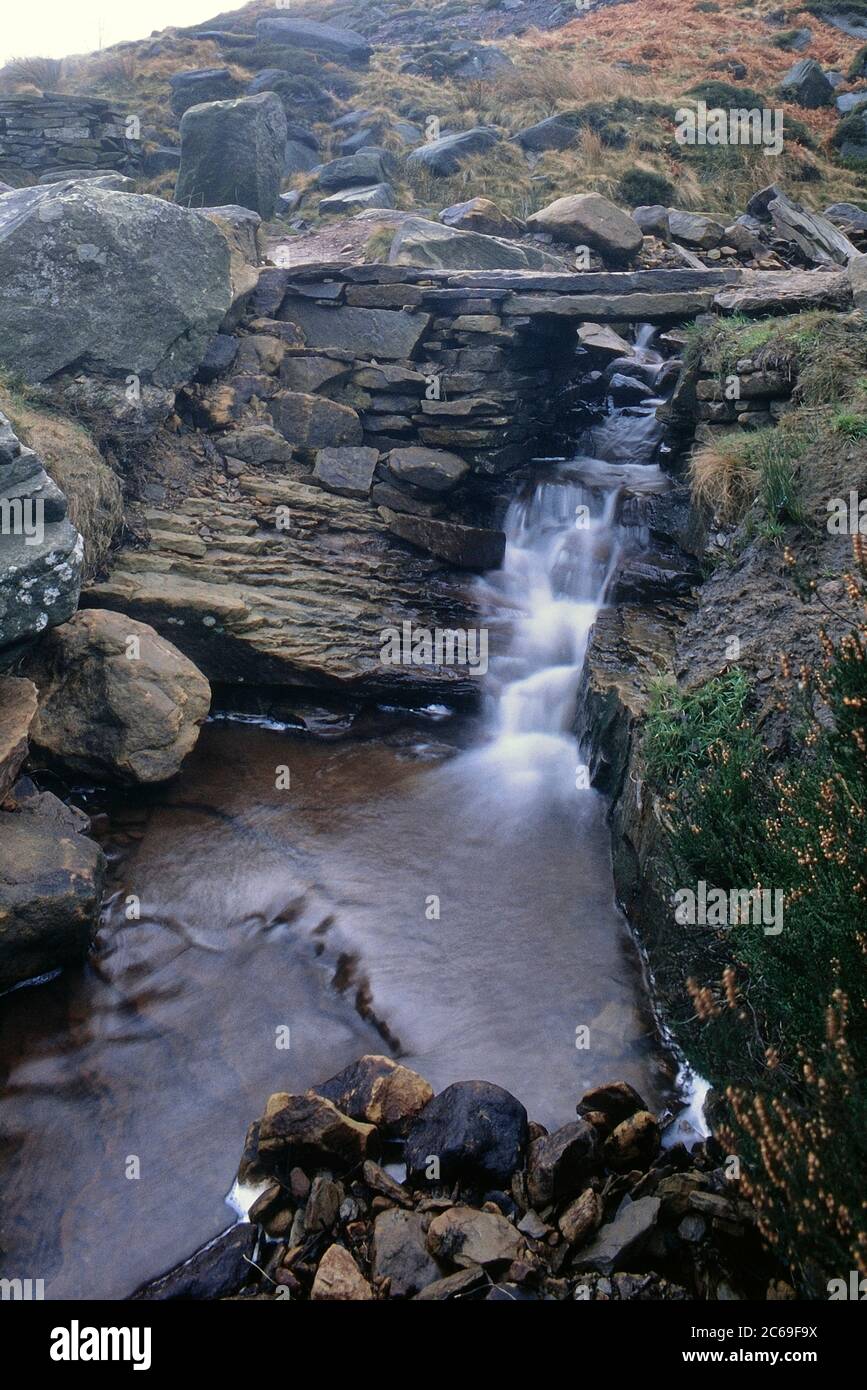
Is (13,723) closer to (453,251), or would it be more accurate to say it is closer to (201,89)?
(453,251)

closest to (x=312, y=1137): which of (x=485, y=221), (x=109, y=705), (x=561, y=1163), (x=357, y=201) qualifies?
(x=561, y=1163)

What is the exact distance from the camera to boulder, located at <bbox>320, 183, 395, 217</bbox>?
15.3m

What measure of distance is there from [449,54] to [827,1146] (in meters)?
26.0

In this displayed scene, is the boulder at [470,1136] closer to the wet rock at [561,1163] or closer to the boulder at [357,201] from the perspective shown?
the wet rock at [561,1163]

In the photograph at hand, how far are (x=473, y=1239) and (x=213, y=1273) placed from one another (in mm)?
1152

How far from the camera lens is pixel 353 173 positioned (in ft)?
53.8

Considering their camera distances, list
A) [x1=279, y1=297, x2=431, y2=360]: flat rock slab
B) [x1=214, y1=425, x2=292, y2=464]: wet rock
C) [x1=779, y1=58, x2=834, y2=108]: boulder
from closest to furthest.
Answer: [x1=214, y1=425, x2=292, y2=464]: wet rock, [x1=279, y1=297, x2=431, y2=360]: flat rock slab, [x1=779, y1=58, x2=834, y2=108]: boulder

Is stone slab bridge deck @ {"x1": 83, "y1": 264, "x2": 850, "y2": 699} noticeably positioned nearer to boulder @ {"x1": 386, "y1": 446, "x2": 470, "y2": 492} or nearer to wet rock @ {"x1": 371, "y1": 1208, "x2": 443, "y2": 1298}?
boulder @ {"x1": 386, "y1": 446, "x2": 470, "y2": 492}

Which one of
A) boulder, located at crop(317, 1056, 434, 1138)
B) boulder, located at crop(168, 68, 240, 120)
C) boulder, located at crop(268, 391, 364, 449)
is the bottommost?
boulder, located at crop(317, 1056, 434, 1138)

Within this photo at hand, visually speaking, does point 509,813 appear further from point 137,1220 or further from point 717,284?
point 717,284

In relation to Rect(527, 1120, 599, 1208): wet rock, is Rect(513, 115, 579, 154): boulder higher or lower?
higher

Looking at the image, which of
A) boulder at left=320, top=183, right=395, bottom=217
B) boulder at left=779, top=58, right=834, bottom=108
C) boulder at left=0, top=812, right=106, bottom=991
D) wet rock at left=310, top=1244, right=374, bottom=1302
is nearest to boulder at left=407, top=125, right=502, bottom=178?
boulder at left=320, top=183, right=395, bottom=217

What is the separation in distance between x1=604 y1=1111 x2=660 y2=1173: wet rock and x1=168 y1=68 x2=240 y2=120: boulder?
2151 centimetres

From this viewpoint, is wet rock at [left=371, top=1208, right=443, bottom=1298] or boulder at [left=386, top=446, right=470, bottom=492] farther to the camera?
boulder at [left=386, top=446, right=470, bottom=492]
